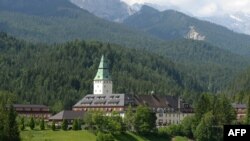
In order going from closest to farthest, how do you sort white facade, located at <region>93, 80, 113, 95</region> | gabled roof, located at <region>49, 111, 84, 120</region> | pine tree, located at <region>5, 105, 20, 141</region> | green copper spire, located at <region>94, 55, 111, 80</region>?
pine tree, located at <region>5, 105, 20, 141</region>, gabled roof, located at <region>49, 111, 84, 120</region>, white facade, located at <region>93, 80, 113, 95</region>, green copper spire, located at <region>94, 55, 111, 80</region>

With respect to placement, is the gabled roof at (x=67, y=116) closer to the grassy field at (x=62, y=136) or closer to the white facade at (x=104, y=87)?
the grassy field at (x=62, y=136)

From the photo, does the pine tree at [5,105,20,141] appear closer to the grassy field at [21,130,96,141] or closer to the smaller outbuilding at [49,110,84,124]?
the grassy field at [21,130,96,141]

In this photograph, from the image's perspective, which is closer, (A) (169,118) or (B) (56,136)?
(B) (56,136)

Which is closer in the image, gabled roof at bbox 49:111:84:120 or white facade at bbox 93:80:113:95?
gabled roof at bbox 49:111:84:120

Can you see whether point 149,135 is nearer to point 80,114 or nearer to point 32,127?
point 80,114

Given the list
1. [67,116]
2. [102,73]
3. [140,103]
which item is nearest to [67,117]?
[67,116]

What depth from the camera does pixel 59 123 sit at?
128m

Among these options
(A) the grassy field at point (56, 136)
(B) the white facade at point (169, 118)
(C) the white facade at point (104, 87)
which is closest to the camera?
(A) the grassy field at point (56, 136)

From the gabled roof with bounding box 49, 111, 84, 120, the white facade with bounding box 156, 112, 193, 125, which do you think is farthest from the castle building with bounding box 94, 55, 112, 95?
the gabled roof with bounding box 49, 111, 84, 120

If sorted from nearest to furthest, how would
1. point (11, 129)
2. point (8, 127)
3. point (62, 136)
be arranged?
point (8, 127)
point (11, 129)
point (62, 136)

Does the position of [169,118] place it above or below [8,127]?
below

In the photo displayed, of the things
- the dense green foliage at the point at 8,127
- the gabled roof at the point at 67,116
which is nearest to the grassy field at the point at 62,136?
the dense green foliage at the point at 8,127

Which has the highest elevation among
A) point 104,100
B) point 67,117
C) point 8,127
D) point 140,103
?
point 104,100

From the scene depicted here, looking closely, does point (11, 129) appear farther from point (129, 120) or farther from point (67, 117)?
point (67, 117)
